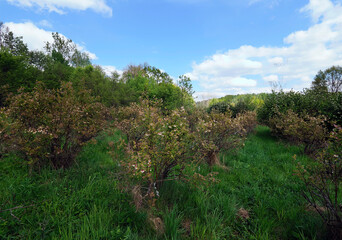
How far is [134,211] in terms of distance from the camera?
8.25ft

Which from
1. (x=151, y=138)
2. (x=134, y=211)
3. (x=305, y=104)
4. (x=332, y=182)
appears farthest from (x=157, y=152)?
(x=305, y=104)

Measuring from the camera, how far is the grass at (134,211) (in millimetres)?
2189

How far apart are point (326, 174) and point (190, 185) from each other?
2.22 meters

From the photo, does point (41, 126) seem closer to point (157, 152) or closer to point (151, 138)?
point (151, 138)

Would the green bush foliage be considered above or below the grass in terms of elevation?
above

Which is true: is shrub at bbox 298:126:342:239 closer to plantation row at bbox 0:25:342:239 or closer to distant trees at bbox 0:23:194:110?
plantation row at bbox 0:25:342:239

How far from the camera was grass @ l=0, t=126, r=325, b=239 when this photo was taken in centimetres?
219

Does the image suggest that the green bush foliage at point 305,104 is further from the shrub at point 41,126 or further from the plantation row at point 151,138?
the shrub at point 41,126

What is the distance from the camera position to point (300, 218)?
261 centimetres


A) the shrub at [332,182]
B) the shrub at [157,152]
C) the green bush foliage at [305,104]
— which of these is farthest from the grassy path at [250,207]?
the green bush foliage at [305,104]

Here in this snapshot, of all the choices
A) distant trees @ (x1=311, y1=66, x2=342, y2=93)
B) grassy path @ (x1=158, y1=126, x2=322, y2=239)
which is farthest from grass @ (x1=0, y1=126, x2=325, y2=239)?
distant trees @ (x1=311, y1=66, x2=342, y2=93)

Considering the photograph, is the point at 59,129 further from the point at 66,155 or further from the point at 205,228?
the point at 205,228

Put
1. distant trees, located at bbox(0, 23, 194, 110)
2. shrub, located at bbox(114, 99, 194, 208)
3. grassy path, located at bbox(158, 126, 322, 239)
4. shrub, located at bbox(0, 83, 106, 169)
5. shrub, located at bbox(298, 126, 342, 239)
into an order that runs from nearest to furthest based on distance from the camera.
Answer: shrub, located at bbox(298, 126, 342, 239) < grassy path, located at bbox(158, 126, 322, 239) < shrub, located at bbox(114, 99, 194, 208) < shrub, located at bbox(0, 83, 106, 169) < distant trees, located at bbox(0, 23, 194, 110)

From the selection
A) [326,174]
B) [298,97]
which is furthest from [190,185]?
[298,97]
